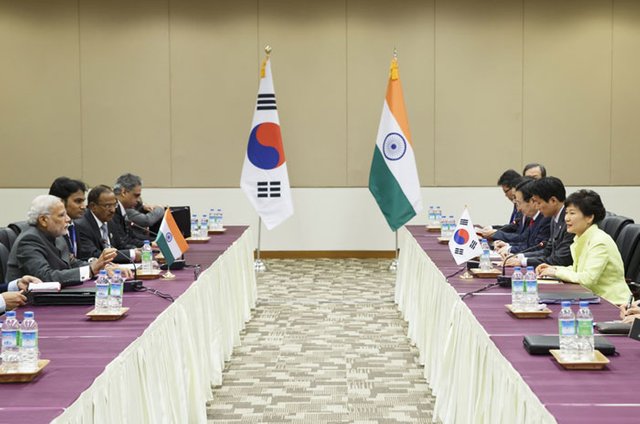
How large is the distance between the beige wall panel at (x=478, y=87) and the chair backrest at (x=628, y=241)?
5468mm

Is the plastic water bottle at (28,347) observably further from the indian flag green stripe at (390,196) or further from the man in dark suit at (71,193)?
the indian flag green stripe at (390,196)

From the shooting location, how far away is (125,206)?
305 inches

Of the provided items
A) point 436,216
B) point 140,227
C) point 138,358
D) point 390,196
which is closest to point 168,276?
point 138,358

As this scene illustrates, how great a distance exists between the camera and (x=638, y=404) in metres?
2.60

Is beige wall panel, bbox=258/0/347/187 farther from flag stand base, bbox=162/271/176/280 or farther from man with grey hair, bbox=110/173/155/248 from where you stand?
flag stand base, bbox=162/271/176/280

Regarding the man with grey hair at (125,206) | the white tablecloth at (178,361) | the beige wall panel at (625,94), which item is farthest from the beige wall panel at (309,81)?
the white tablecloth at (178,361)

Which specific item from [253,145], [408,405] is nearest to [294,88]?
[253,145]

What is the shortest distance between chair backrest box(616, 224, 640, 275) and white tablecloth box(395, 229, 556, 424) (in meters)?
1.21

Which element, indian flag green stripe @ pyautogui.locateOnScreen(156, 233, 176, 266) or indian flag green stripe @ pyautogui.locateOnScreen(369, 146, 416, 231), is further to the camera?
indian flag green stripe @ pyautogui.locateOnScreen(369, 146, 416, 231)

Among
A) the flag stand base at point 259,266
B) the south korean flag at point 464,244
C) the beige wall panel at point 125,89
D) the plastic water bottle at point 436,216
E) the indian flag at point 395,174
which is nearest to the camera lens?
the south korean flag at point 464,244

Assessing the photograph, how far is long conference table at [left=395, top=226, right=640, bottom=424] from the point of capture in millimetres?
2625

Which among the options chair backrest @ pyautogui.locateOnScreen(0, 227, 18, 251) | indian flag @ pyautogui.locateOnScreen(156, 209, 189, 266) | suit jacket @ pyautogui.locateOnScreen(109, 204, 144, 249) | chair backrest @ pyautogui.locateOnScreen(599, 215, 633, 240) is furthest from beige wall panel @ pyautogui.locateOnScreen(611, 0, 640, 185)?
chair backrest @ pyautogui.locateOnScreen(0, 227, 18, 251)

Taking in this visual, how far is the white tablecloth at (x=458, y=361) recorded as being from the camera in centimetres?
296

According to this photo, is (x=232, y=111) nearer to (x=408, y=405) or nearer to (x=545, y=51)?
(x=545, y=51)
